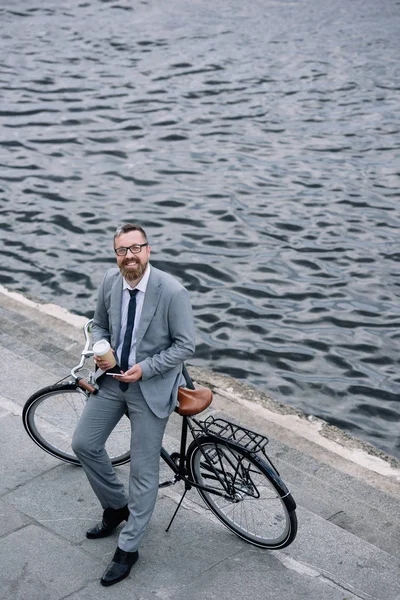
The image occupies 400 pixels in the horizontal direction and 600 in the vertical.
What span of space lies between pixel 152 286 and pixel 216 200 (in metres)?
8.17

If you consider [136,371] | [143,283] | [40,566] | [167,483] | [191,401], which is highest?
[143,283]

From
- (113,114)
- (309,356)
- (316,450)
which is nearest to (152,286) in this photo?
(316,450)

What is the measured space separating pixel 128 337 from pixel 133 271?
1.30 ft

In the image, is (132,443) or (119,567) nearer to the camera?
(119,567)

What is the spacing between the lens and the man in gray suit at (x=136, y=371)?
5.11 meters

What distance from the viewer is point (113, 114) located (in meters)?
16.4

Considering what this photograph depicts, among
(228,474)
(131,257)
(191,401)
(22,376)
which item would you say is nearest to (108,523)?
(228,474)

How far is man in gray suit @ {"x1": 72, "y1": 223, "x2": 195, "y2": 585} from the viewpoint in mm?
5109

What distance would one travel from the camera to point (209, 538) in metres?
5.64

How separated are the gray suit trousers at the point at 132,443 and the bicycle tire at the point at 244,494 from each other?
367mm

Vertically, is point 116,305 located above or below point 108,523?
above

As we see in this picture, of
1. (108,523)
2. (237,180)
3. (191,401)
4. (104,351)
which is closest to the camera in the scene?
(104,351)

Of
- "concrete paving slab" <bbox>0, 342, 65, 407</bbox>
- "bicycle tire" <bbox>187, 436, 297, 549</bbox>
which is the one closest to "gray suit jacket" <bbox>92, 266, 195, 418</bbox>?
"bicycle tire" <bbox>187, 436, 297, 549</bbox>

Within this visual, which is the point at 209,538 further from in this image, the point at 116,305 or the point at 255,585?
the point at 116,305
